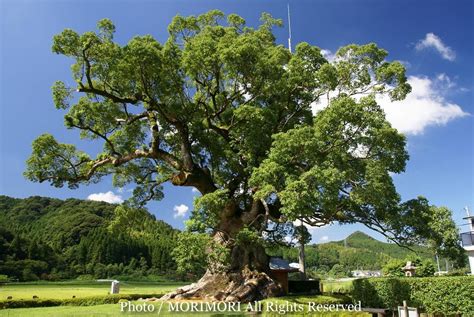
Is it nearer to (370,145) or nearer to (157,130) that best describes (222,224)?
(157,130)

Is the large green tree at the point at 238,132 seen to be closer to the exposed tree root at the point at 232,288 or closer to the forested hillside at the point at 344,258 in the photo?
the exposed tree root at the point at 232,288

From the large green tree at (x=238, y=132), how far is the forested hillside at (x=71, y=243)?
17.9 metres

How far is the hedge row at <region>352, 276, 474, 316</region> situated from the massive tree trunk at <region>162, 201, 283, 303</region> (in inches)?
152

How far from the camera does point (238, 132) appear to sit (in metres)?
17.4

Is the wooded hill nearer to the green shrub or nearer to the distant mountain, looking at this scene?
the green shrub

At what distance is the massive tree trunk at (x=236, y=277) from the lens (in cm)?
1622

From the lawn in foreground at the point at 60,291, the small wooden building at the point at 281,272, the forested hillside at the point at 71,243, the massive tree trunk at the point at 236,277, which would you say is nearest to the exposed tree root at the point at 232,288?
the massive tree trunk at the point at 236,277

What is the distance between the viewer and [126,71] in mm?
15445

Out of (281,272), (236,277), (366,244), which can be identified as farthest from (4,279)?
(366,244)

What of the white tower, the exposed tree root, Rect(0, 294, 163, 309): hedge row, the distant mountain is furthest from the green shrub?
the distant mountain

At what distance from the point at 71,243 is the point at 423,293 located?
1901 inches

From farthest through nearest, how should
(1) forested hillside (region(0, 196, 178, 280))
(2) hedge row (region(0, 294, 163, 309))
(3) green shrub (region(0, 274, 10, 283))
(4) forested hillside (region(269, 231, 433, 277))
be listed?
(4) forested hillside (region(269, 231, 433, 277)) → (1) forested hillside (region(0, 196, 178, 280)) → (3) green shrub (region(0, 274, 10, 283)) → (2) hedge row (region(0, 294, 163, 309))

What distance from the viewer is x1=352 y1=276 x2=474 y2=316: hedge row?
41.3 feet

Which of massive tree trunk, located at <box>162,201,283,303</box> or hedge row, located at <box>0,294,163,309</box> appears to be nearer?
hedge row, located at <box>0,294,163,309</box>
